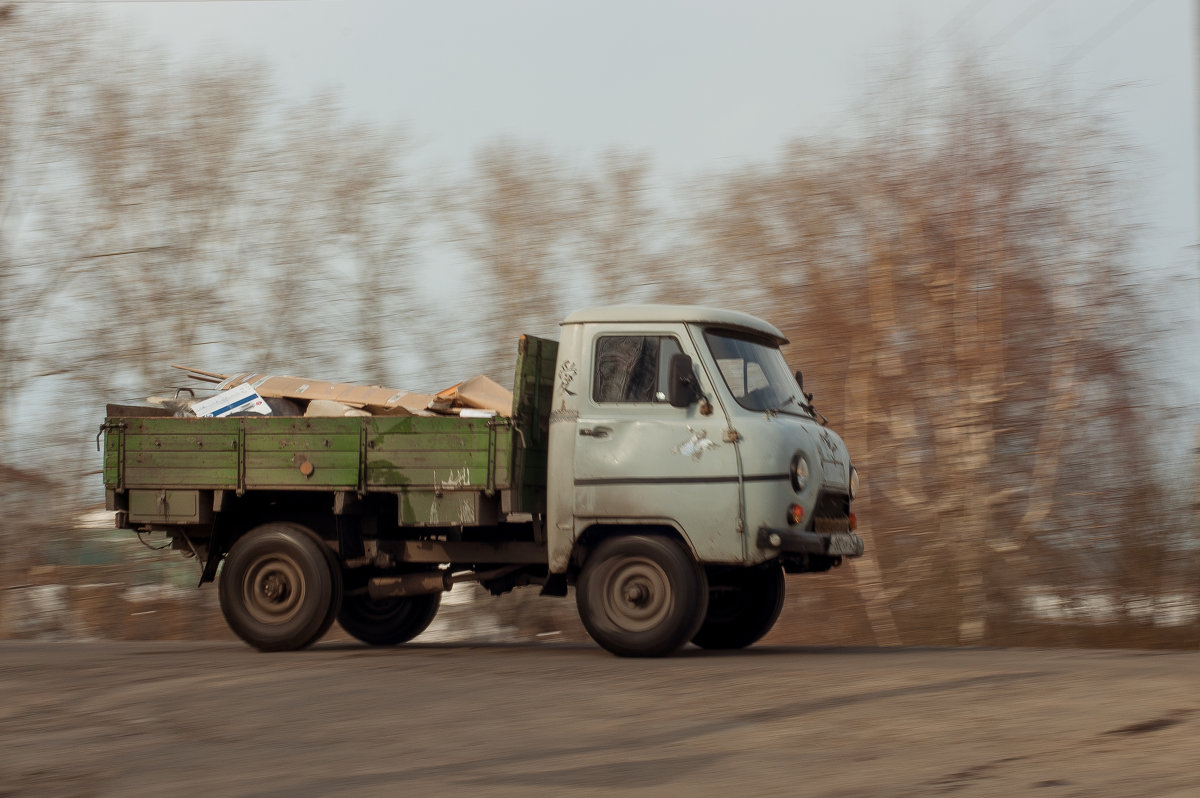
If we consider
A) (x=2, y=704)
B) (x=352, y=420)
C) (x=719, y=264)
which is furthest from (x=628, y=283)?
(x=2, y=704)

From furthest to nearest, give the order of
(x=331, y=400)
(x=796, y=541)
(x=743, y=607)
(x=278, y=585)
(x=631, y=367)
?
(x=743, y=607)
(x=331, y=400)
(x=278, y=585)
(x=631, y=367)
(x=796, y=541)

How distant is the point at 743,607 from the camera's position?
11.1m

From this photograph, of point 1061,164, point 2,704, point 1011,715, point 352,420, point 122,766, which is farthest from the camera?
point 1061,164

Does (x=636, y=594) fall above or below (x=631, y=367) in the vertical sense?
below

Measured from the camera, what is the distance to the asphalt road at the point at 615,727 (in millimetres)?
5480

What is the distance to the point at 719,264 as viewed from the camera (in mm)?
22922

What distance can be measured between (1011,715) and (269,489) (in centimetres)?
612

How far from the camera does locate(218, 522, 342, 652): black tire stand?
34.4ft

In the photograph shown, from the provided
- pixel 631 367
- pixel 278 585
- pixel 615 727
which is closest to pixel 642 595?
pixel 631 367

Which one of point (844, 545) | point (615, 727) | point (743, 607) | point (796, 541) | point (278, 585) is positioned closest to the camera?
point (615, 727)

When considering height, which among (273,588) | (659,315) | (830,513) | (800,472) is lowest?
(273,588)

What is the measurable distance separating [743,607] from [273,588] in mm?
3879

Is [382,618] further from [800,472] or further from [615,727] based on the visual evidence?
[615,727]

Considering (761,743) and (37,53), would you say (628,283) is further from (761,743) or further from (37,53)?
(761,743)
